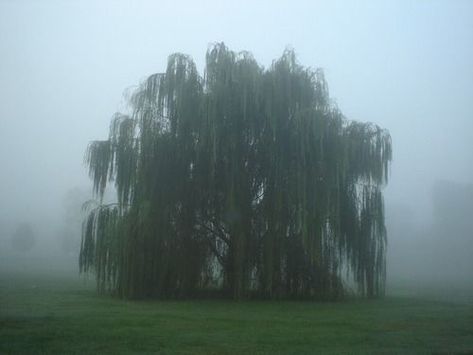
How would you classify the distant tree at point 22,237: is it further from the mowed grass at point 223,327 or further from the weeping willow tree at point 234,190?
the mowed grass at point 223,327

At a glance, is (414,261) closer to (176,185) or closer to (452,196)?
(452,196)

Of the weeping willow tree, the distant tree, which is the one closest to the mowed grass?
the weeping willow tree

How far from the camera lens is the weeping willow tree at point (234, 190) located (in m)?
18.5

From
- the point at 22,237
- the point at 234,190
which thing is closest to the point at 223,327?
the point at 234,190

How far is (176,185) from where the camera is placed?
19016mm

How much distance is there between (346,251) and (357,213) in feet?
4.75

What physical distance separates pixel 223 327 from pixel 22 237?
58.5 m

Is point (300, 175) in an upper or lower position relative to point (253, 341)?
upper

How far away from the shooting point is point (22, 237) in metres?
64.8

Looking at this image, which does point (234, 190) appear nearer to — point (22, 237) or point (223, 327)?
point (223, 327)

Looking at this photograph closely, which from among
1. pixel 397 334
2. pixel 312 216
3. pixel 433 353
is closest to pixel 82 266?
pixel 312 216

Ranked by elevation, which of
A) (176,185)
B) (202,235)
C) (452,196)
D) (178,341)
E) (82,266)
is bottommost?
(178,341)

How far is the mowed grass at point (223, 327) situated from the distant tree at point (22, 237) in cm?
5028

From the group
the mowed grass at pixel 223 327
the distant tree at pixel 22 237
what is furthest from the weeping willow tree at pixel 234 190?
the distant tree at pixel 22 237
